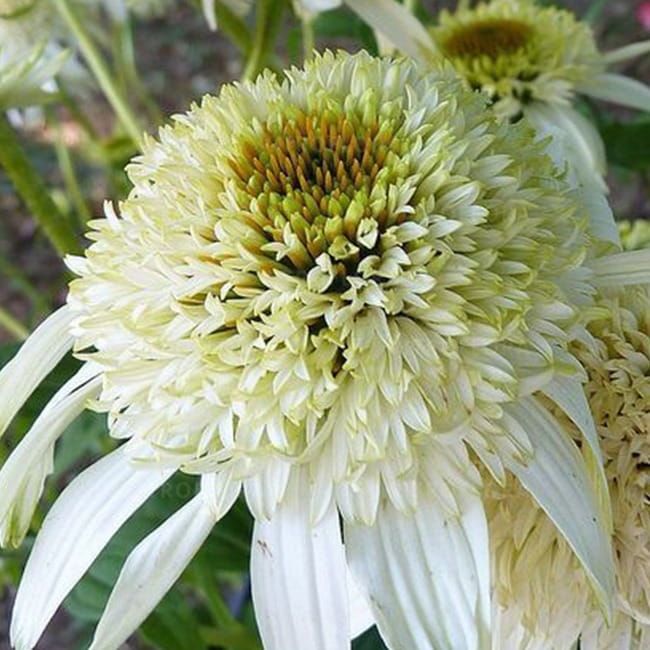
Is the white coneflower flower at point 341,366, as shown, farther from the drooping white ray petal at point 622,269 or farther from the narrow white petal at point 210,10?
the narrow white petal at point 210,10

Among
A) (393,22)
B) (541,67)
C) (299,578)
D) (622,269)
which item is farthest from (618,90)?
(299,578)

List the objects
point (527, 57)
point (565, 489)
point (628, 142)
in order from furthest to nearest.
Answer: point (628, 142)
point (527, 57)
point (565, 489)

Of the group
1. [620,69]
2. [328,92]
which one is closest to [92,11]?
[328,92]

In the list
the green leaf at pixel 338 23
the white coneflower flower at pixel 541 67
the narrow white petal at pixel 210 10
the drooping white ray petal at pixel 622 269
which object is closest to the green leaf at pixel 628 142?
the white coneflower flower at pixel 541 67

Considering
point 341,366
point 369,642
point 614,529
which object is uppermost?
point 341,366

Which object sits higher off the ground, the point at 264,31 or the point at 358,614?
the point at 264,31

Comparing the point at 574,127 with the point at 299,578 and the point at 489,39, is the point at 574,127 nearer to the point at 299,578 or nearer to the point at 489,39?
the point at 489,39
